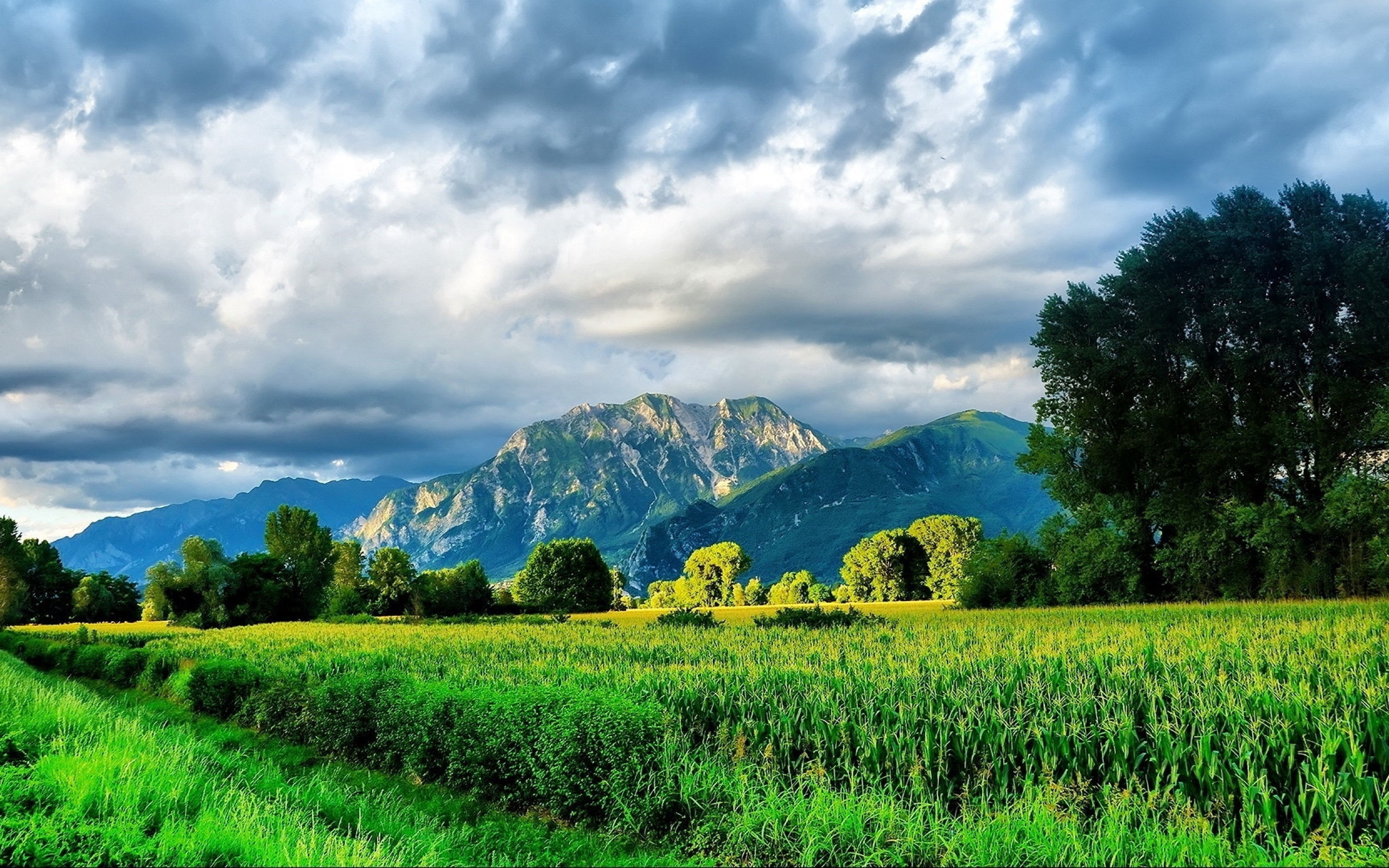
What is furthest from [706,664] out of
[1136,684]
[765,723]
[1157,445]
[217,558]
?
[217,558]

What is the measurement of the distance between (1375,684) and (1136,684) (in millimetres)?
3451

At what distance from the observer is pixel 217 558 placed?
226 feet

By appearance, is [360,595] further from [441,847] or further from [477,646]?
[441,847]

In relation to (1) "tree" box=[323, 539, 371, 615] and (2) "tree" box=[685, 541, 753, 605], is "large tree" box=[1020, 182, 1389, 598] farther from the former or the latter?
(2) "tree" box=[685, 541, 753, 605]

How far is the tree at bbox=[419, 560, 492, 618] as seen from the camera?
78875mm

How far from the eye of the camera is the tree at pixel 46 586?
8388 centimetres

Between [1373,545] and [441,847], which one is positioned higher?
[1373,545]

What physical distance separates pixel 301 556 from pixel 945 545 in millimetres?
77615

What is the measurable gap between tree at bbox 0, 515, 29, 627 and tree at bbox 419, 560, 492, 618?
3740 centimetres

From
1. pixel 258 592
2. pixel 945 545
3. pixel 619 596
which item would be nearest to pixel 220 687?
pixel 258 592

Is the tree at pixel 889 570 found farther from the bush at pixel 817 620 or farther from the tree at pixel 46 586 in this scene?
the tree at pixel 46 586

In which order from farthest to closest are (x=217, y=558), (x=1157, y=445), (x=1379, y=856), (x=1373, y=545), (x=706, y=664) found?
(x=217, y=558) → (x=1157, y=445) → (x=1373, y=545) → (x=706, y=664) → (x=1379, y=856)

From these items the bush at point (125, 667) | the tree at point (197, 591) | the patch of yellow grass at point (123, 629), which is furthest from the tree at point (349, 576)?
the bush at point (125, 667)

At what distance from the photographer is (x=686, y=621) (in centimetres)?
3888
